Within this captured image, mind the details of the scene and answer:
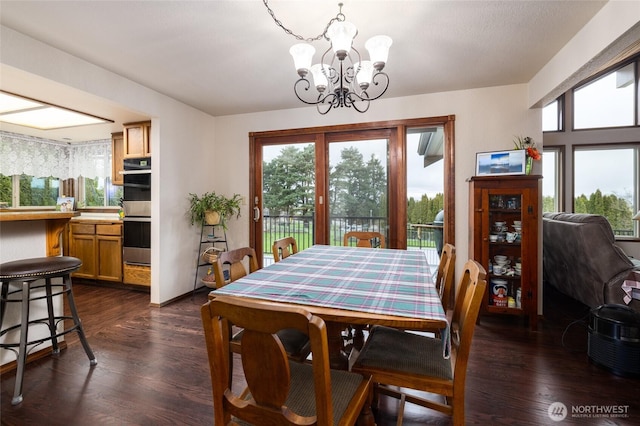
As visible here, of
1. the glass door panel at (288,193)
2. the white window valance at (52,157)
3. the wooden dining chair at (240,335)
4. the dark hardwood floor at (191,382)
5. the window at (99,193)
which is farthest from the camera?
the window at (99,193)

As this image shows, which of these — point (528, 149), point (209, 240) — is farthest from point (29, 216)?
point (528, 149)

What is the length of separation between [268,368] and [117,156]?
15.3ft

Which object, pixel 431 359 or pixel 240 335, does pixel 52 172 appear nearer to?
pixel 240 335

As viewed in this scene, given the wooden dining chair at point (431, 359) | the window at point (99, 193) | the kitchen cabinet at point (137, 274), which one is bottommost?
the kitchen cabinet at point (137, 274)

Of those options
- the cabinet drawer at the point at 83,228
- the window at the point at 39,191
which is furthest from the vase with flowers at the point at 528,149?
the window at the point at 39,191

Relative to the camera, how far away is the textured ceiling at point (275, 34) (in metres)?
1.88

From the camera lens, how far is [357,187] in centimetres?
376

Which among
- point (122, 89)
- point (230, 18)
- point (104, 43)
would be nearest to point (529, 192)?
point (230, 18)

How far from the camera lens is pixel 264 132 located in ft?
13.2

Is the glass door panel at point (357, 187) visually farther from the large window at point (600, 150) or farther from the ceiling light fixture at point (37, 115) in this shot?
the large window at point (600, 150)

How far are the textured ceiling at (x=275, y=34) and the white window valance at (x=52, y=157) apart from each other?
7.23 ft

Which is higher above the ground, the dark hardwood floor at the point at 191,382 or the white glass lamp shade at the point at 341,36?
the white glass lamp shade at the point at 341,36

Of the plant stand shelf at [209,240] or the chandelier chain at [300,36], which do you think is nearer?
the chandelier chain at [300,36]

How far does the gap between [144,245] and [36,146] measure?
2.91 m
